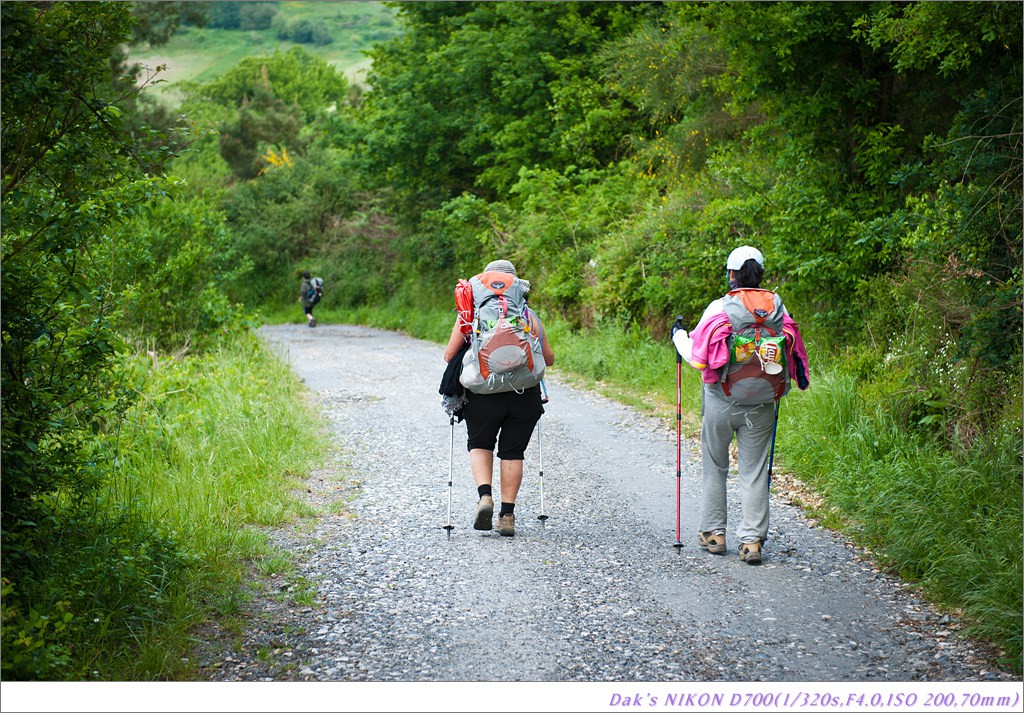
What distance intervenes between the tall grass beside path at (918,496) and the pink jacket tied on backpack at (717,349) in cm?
125

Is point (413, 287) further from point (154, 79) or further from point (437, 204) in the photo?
point (154, 79)

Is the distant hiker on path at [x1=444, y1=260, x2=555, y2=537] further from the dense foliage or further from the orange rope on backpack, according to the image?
the dense foliage

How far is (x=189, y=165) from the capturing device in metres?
42.0

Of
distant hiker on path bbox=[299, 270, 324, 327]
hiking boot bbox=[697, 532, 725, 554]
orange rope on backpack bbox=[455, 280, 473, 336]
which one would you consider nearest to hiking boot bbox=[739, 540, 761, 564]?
hiking boot bbox=[697, 532, 725, 554]

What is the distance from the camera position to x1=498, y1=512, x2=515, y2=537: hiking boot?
7332 mm

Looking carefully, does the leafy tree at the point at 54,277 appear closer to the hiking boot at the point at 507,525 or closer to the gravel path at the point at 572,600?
the gravel path at the point at 572,600

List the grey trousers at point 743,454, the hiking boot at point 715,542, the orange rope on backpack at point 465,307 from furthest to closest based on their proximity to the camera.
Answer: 1. the orange rope on backpack at point 465,307
2. the hiking boot at point 715,542
3. the grey trousers at point 743,454

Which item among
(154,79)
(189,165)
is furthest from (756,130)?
(189,165)

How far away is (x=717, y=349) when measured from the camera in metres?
6.58

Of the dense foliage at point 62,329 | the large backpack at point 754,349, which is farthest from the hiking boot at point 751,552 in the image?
the dense foliage at point 62,329

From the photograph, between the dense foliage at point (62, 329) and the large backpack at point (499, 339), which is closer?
the dense foliage at point (62, 329)

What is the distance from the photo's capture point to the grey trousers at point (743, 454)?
6.73m

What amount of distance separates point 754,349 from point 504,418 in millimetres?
1875

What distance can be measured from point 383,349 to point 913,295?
1421 centimetres
